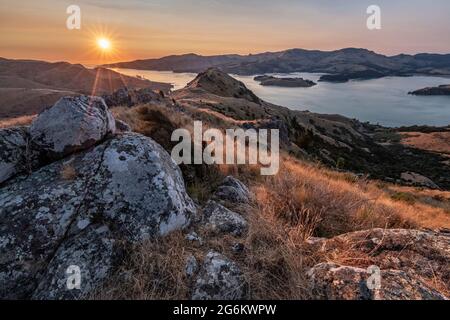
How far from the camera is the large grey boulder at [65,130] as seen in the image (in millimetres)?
4617

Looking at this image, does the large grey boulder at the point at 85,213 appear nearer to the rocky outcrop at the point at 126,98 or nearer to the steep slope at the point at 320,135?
the rocky outcrop at the point at 126,98

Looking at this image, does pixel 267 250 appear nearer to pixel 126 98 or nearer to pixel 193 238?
pixel 193 238

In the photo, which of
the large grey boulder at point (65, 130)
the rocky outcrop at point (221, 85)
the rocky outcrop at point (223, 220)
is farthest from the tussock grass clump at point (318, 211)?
the rocky outcrop at point (221, 85)

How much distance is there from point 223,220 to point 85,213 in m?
1.88

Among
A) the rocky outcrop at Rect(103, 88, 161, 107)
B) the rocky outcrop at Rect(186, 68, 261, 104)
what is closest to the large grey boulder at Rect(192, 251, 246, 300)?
the rocky outcrop at Rect(103, 88, 161, 107)

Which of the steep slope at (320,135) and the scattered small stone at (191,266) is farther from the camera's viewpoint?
the steep slope at (320,135)

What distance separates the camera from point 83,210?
3998mm

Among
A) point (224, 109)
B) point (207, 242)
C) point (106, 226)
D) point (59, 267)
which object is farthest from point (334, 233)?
point (224, 109)

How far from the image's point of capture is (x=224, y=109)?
49.7 metres

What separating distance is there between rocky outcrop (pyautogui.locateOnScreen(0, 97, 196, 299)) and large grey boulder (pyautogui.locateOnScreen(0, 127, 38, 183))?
16 centimetres

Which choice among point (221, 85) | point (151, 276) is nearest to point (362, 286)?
point (151, 276)

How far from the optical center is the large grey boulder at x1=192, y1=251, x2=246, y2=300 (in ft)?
10.6

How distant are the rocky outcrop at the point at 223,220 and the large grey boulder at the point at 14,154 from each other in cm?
272

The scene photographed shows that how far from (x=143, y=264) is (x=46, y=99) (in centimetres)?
12613
